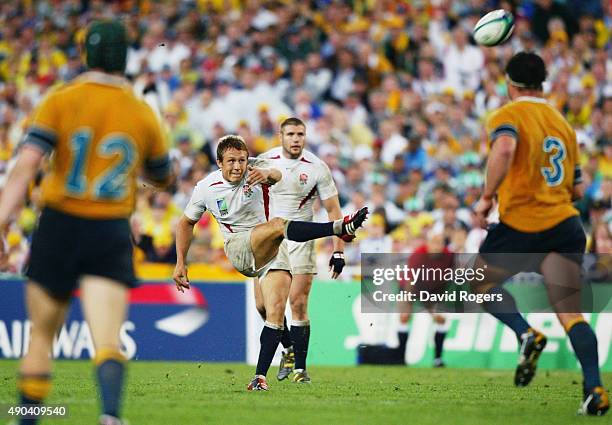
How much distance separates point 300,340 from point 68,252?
5.20 metres

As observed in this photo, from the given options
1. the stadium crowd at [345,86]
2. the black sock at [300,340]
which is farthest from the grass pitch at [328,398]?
the stadium crowd at [345,86]

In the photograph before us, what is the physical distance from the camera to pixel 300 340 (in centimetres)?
1109

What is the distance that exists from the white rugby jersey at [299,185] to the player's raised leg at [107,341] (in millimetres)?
5291

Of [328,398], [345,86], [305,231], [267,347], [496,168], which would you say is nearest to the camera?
[496,168]

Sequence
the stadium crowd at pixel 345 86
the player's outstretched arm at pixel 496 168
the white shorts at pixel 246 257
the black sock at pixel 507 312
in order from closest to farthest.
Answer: the player's outstretched arm at pixel 496 168 < the black sock at pixel 507 312 < the white shorts at pixel 246 257 < the stadium crowd at pixel 345 86

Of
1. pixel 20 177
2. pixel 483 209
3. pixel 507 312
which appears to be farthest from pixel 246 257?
pixel 20 177

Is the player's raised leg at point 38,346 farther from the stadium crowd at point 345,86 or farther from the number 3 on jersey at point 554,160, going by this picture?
the stadium crowd at point 345,86

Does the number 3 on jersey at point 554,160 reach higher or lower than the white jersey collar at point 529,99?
lower

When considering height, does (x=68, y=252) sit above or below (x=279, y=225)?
below

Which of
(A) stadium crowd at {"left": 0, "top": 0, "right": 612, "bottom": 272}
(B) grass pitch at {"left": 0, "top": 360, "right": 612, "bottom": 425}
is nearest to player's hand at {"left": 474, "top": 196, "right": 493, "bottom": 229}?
(B) grass pitch at {"left": 0, "top": 360, "right": 612, "bottom": 425}

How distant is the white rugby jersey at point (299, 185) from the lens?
1128cm

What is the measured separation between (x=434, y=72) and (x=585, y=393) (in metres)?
12.8

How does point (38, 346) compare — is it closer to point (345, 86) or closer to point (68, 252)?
point (68, 252)

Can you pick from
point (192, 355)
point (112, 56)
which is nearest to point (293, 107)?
point (192, 355)
